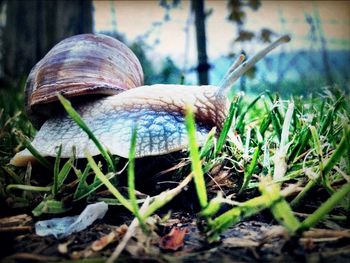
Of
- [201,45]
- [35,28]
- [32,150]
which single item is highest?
[35,28]

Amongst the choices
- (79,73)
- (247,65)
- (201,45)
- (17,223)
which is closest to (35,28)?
(201,45)

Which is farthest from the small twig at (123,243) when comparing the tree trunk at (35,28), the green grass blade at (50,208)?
the tree trunk at (35,28)

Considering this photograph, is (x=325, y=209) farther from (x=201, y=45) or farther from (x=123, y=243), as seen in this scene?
(x=201, y=45)

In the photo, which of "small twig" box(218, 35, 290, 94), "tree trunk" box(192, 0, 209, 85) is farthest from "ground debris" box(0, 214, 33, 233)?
"tree trunk" box(192, 0, 209, 85)

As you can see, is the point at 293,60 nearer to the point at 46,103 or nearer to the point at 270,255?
the point at 46,103

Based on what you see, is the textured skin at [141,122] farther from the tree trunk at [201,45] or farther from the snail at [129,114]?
the tree trunk at [201,45]

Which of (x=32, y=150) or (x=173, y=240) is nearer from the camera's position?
(x=173, y=240)
